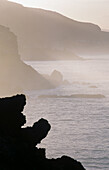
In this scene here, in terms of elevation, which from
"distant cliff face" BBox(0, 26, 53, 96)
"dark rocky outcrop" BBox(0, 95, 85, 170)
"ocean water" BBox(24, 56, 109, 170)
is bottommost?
"distant cliff face" BBox(0, 26, 53, 96)

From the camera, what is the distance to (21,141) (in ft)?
71.2

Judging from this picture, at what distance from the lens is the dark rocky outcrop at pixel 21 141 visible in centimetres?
1953

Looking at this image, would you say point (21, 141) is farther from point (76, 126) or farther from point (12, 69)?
point (12, 69)

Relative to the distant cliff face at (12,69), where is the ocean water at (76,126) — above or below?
above

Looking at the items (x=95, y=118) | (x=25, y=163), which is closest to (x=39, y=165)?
(x=25, y=163)

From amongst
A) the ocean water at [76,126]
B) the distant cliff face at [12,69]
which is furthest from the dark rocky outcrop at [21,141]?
the distant cliff face at [12,69]

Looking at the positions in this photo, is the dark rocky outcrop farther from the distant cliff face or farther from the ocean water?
the distant cliff face

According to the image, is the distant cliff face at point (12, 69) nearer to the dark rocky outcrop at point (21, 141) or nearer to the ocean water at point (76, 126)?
the ocean water at point (76, 126)

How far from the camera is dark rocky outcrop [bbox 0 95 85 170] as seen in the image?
64.1 feet

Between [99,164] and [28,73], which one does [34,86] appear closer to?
[28,73]

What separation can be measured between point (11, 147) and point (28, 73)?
117342mm

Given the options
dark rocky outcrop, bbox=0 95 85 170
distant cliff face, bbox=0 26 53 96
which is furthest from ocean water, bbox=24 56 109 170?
dark rocky outcrop, bbox=0 95 85 170

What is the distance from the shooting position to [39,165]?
2052 cm

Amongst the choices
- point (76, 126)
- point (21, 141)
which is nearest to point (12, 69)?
point (76, 126)
